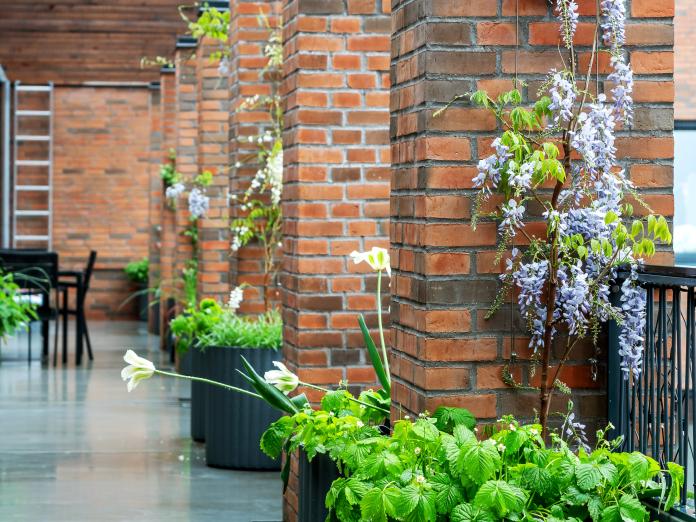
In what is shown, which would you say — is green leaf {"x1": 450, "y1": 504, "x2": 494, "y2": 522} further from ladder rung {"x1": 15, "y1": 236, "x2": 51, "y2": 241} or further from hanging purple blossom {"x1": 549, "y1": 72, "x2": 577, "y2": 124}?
ladder rung {"x1": 15, "y1": 236, "x2": 51, "y2": 241}

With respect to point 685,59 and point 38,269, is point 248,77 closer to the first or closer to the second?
point 685,59

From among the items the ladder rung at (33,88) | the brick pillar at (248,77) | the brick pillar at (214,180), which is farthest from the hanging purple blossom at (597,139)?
the ladder rung at (33,88)

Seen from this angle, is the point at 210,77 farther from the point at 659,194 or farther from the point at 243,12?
the point at 659,194

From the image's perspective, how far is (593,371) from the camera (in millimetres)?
3020

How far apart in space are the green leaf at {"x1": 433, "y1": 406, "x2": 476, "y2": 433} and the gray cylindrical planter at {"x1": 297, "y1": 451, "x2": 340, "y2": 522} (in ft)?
0.86

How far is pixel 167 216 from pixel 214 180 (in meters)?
3.74

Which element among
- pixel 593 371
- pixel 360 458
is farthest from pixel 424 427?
pixel 593 371

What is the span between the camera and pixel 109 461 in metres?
6.46

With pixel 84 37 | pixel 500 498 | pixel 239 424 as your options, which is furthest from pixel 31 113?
pixel 500 498

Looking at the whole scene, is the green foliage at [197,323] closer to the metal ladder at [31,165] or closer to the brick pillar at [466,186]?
the brick pillar at [466,186]

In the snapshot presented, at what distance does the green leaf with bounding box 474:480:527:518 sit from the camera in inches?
92.5

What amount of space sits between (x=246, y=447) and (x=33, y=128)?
38.9ft

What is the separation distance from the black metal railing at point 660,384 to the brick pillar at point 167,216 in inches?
377

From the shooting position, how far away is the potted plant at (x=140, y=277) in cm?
1692
